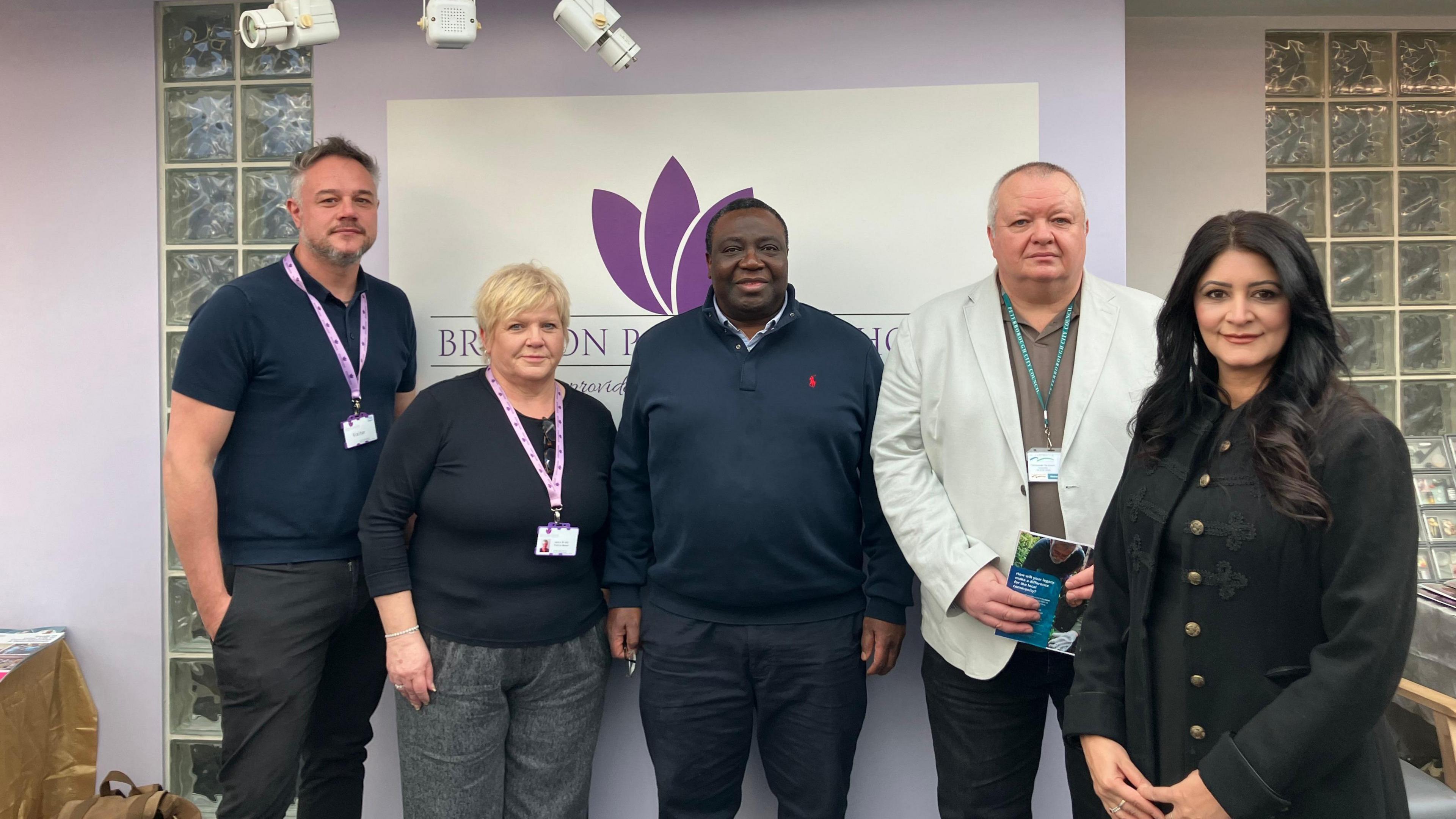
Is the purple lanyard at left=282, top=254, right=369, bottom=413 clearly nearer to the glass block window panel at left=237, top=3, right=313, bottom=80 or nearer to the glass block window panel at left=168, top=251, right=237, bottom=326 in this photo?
the glass block window panel at left=168, top=251, right=237, bottom=326

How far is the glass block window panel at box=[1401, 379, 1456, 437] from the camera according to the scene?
3098 mm

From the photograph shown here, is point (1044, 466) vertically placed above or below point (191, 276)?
below

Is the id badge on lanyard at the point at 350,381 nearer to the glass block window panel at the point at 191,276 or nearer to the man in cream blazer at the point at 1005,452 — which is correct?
the glass block window panel at the point at 191,276

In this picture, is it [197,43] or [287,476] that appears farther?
[197,43]

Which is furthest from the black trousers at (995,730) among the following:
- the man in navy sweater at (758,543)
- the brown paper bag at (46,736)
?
the brown paper bag at (46,736)

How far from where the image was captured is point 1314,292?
1.30 meters

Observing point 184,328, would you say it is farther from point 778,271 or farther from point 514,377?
point 778,271

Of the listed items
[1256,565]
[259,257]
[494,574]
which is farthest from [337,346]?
[1256,565]

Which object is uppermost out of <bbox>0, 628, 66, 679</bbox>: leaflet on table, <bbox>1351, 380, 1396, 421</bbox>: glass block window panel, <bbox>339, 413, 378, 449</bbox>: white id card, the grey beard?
the grey beard

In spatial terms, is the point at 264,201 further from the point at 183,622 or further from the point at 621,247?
the point at 183,622

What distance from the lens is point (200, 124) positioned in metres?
2.89

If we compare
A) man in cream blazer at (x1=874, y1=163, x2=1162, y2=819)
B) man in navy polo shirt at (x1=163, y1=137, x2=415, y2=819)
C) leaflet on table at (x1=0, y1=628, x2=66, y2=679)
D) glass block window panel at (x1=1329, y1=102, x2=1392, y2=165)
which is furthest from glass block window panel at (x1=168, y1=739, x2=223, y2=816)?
glass block window panel at (x1=1329, y1=102, x2=1392, y2=165)

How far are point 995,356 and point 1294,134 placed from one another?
80.3 inches

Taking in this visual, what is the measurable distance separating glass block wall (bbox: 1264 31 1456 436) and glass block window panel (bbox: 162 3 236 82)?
3.76 meters
